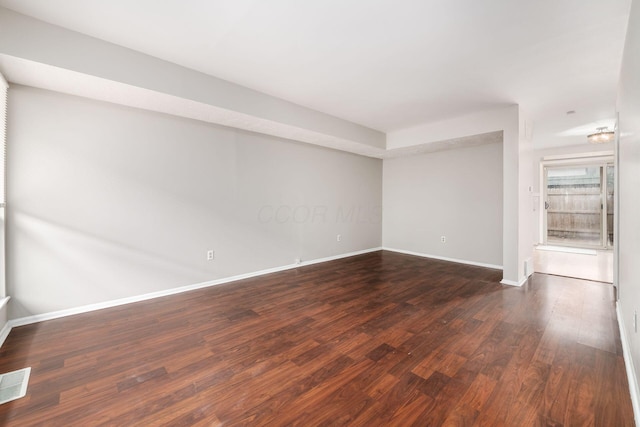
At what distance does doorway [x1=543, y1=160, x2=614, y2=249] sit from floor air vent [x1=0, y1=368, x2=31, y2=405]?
9578mm

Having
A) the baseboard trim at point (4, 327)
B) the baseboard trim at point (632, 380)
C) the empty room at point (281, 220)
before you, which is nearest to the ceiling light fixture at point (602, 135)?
the empty room at point (281, 220)

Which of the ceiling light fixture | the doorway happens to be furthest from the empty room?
the doorway

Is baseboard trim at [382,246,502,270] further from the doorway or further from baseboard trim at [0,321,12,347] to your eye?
baseboard trim at [0,321,12,347]

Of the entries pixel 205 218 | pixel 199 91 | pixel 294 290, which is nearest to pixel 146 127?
pixel 199 91

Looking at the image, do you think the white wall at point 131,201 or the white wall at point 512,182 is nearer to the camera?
the white wall at point 131,201

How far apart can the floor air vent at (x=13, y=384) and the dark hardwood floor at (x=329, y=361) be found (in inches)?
2.0

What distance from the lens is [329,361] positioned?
1978 millimetres

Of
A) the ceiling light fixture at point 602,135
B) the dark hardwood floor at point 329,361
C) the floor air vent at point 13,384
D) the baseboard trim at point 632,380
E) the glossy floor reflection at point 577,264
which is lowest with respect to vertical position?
the floor air vent at point 13,384

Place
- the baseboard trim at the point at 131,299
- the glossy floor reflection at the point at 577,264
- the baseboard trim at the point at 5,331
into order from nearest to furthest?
the baseboard trim at the point at 5,331 < the baseboard trim at the point at 131,299 < the glossy floor reflection at the point at 577,264

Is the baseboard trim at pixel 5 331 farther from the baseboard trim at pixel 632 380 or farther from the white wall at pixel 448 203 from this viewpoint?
the white wall at pixel 448 203

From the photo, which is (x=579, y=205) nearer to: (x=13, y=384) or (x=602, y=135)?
(x=602, y=135)

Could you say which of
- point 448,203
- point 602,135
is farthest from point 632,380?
point 602,135

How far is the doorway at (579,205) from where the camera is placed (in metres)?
6.21

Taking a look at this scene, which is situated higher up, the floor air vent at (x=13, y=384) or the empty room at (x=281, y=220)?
the empty room at (x=281, y=220)
